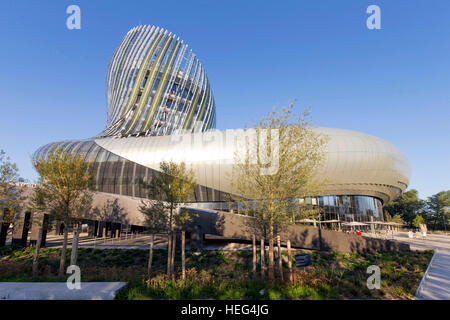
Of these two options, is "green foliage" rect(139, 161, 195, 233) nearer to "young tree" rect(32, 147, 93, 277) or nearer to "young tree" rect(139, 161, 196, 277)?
"young tree" rect(139, 161, 196, 277)

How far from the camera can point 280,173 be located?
951 cm

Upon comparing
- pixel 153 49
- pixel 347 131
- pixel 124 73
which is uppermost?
pixel 153 49

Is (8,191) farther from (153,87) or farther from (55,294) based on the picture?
(153,87)

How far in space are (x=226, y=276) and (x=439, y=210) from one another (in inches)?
3166

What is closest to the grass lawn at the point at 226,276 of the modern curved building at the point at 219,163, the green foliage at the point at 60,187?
the green foliage at the point at 60,187

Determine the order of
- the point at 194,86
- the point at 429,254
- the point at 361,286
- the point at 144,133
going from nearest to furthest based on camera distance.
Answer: the point at 361,286 < the point at 429,254 < the point at 144,133 < the point at 194,86

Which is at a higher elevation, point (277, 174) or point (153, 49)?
point (153, 49)

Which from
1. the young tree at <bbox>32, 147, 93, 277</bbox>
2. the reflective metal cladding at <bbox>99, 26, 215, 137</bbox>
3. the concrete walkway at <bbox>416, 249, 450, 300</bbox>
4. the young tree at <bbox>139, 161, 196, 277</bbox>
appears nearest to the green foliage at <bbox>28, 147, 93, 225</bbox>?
the young tree at <bbox>32, 147, 93, 277</bbox>

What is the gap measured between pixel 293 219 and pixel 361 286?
367 cm

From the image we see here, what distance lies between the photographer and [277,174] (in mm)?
9508

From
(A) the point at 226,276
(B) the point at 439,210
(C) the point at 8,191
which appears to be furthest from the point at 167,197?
(B) the point at 439,210

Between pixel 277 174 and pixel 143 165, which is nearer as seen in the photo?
pixel 277 174
